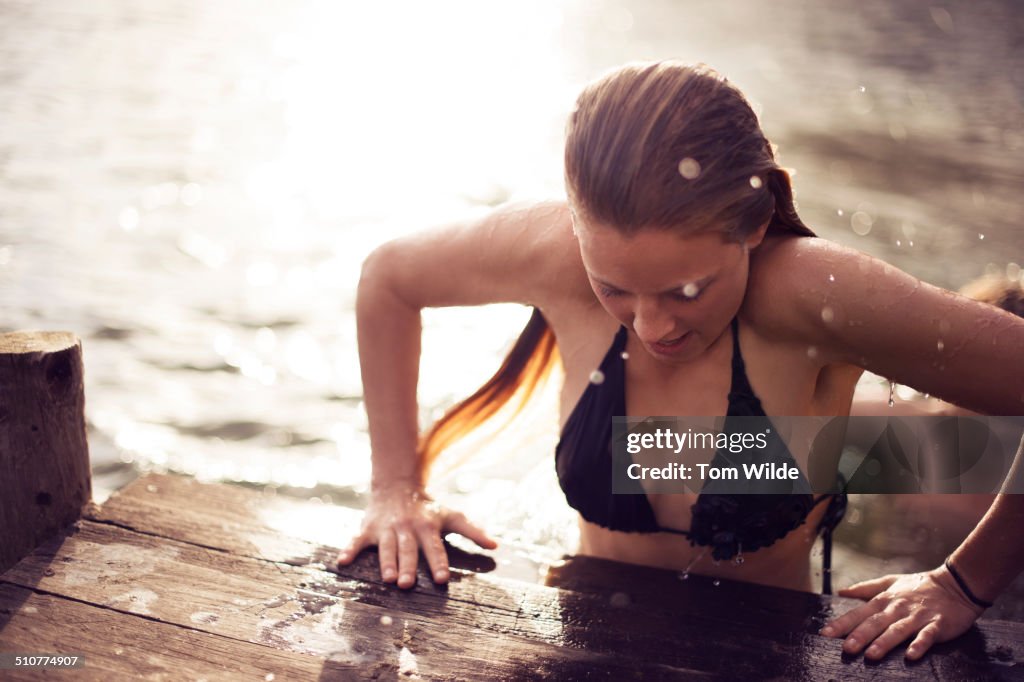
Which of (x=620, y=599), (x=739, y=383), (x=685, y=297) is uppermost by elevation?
(x=685, y=297)

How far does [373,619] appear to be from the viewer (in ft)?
7.72

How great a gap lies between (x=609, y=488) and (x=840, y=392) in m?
0.65

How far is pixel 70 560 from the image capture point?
8.29 ft

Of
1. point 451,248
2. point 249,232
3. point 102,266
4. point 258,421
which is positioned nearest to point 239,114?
point 249,232

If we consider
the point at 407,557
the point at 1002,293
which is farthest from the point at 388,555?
the point at 1002,293

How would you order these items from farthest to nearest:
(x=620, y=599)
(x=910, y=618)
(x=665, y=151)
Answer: (x=620, y=599) < (x=910, y=618) < (x=665, y=151)

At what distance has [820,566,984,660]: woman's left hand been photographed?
7.45 ft

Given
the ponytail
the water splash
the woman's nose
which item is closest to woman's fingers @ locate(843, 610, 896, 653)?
the water splash

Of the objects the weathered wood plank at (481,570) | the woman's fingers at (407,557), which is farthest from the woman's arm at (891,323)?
the woman's fingers at (407,557)

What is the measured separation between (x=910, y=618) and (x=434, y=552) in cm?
119

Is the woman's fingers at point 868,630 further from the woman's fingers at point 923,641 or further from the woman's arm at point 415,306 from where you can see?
the woman's arm at point 415,306

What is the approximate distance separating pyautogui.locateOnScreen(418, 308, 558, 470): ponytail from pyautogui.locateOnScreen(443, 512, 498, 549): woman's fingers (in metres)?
0.24

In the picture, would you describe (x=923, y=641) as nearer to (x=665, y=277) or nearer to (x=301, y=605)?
(x=665, y=277)

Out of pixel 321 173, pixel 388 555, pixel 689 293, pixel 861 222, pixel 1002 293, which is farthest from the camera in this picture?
pixel 321 173
